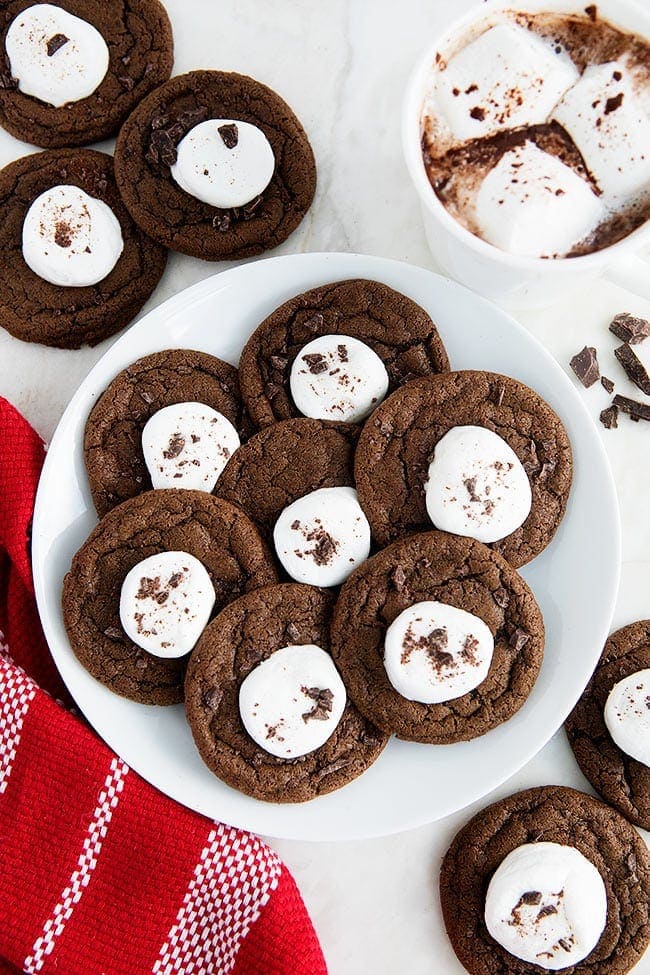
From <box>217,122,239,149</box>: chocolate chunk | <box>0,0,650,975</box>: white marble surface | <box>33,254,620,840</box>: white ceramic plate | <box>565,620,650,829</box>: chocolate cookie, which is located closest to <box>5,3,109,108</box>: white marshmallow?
<box>0,0,650,975</box>: white marble surface

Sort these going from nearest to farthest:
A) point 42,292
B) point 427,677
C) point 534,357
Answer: point 427,677 < point 534,357 < point 42,292

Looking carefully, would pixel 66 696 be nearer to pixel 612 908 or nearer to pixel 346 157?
pixel 612 908

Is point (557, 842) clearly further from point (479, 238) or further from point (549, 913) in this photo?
point (479, 238)

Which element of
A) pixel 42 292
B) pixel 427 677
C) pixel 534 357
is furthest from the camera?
pixel 42 292

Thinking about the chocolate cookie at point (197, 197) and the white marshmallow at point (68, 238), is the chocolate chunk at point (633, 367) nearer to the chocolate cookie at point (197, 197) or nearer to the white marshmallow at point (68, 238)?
the chocolate cookie at point (197, 197)

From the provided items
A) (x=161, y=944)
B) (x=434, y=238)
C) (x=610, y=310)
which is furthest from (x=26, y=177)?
(x=161, y=944)

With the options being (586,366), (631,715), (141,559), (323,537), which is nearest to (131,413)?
(141,559)

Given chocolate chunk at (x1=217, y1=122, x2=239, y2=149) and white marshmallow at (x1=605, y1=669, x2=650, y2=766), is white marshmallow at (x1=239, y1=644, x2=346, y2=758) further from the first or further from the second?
chocolate chunk at (x1=217, y1=122, x2=239, y2=149)
